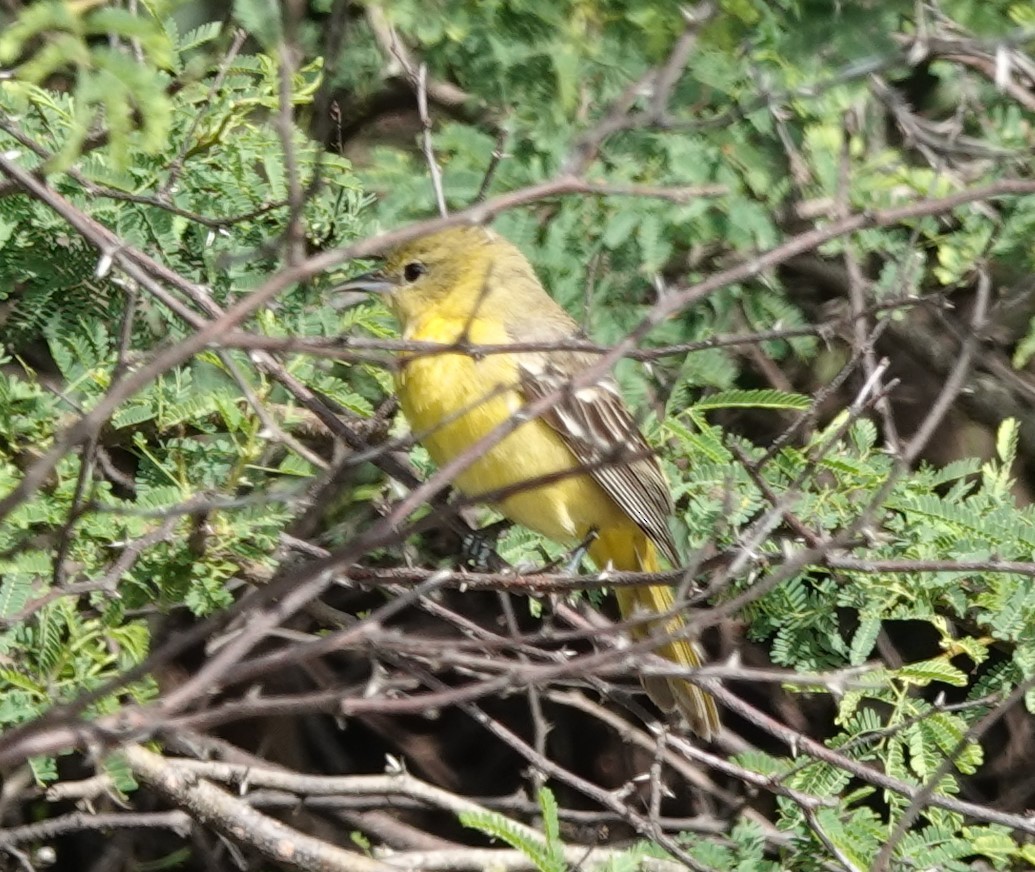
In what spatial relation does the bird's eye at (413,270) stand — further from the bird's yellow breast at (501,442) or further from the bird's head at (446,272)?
the bird's yellow breast at (501,442)

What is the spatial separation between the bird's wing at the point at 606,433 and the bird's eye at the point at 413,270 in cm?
49

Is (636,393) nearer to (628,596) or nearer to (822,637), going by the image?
(628,596)

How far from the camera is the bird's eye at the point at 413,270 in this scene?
4898mm

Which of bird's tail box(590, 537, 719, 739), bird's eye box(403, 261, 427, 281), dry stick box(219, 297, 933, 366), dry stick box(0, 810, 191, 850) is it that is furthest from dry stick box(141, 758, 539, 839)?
dry stick box(219, 297, 933, 366)

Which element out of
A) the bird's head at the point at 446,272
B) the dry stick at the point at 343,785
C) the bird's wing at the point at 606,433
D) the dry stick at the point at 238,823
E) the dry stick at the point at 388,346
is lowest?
the dry stick at the point at 343,785

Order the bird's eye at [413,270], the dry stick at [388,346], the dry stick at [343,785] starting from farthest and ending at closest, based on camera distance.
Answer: the bird's eye at [413,270], the dry stick at [343,785], the dry stick at [388,346]

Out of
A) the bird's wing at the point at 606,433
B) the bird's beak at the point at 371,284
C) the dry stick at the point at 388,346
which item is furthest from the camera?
the bird's beak at the point at 371,284

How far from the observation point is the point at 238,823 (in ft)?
13.1

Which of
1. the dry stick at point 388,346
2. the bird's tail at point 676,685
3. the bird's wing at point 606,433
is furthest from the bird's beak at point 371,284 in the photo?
the dry stick at point 388,346

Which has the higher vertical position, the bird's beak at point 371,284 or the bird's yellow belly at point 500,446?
the bird's beak at point 371,284

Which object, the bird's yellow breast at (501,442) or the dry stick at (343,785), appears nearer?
the bird's yellow breast at (501,442)

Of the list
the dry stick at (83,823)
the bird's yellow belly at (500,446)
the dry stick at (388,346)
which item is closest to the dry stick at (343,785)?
the dry stick at (83,823)

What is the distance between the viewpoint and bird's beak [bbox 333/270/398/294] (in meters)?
4.63

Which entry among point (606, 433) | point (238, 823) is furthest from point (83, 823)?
point (606, 433)
